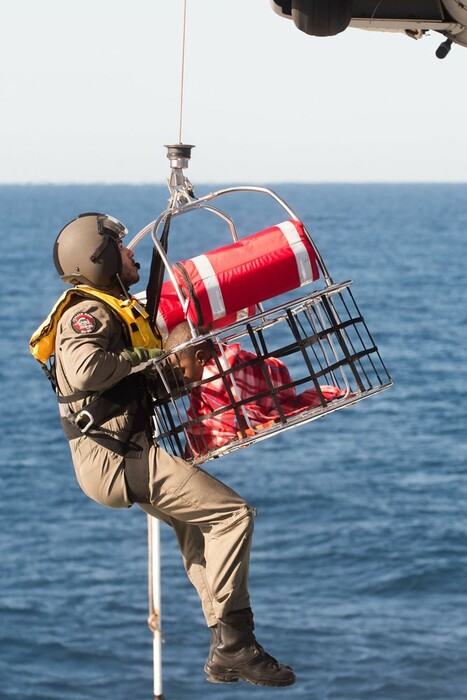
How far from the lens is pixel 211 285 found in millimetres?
6637

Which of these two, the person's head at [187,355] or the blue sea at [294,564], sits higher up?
the person's head at [187,355]

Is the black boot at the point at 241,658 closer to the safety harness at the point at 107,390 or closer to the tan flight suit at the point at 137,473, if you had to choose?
the tan flight suit at the point at 137,473

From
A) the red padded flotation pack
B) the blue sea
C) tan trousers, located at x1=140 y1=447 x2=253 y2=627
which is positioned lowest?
the blue sea

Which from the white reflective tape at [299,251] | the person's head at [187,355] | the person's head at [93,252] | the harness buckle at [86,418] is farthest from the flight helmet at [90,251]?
the white reflective tape at [299,251]

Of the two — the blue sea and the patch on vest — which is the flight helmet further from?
the blue sea

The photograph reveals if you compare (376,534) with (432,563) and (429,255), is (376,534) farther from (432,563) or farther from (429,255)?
(429,255)

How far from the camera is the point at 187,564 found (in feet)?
24.7

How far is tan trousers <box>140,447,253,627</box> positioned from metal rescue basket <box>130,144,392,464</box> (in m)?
0.12

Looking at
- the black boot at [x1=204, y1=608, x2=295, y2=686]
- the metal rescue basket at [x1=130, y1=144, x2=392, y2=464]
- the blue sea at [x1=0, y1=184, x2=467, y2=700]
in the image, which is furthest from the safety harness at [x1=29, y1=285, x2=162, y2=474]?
the blue sea at [x1=0, y1=184, x2=467, y2=700]

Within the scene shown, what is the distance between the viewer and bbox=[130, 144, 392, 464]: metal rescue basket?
667 cm

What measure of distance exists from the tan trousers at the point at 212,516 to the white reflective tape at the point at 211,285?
78 cm

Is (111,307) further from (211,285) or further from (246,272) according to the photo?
(246,272)

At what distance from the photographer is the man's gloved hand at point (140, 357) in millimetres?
6660

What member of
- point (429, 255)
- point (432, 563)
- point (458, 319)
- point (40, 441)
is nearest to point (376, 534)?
point (432, 563)
